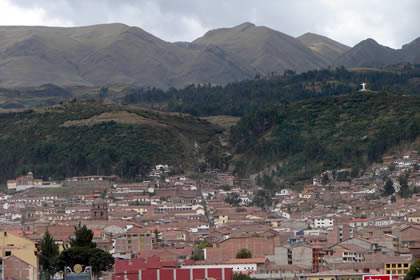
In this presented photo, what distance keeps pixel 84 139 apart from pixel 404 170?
187ft

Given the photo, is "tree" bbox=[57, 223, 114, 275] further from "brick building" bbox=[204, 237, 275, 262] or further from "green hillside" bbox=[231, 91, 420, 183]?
"green hillside" bbox=[231, 91, 420, 183]

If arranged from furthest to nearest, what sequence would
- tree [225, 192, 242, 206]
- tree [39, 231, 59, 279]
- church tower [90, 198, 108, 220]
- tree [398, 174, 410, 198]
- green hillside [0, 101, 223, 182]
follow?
green hillside [0, 101, 223, 182], tree [225, 192, 242, 206], tree [398, 174, 410, 198], church tower [90, 198, 108, 220], tree [39, 231, 59, 279]

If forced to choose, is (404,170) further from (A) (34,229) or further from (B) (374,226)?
(A) (34,229)

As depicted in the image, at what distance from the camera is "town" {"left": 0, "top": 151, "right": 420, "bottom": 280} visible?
8181 cm

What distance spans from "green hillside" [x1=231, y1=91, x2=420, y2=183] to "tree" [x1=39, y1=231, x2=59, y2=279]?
86.5 metres

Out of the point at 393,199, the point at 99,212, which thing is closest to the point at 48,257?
the point at 99,212

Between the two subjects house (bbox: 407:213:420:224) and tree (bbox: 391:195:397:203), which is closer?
house (bbox: 407:213:420:224)

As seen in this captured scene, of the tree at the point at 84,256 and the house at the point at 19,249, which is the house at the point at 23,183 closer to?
the tree at the point at 84,256

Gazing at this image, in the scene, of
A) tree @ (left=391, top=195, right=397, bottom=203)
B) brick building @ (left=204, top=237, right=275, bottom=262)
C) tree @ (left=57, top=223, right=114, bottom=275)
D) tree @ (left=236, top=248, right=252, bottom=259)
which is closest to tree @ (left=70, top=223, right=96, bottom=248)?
tree @ (left=57, top=223, right=114, bottom=275)

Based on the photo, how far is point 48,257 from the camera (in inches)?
2958

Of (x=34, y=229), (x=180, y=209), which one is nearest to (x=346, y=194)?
(x=180, y=209)

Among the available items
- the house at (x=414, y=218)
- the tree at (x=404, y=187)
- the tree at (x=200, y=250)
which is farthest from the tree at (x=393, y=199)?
the tree at (x=200, y=250)

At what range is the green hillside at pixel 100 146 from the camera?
176 meters

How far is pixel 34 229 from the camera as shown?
390 feet
